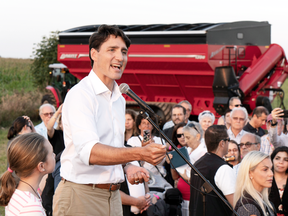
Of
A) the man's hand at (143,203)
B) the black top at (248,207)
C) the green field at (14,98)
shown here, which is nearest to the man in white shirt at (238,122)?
the man's hand at (143,203)

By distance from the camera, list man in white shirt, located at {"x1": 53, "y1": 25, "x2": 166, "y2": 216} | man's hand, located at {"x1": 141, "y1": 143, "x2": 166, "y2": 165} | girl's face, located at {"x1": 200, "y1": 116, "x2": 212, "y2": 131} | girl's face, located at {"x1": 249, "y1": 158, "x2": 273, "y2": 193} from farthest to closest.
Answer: girl's face, located at {"x1": 200, "y1": 116, "x2": 212, "y2": 131} → girl's face, located at {"x1": 249, "y1": 158, "x2": 273, "y2": 193} → man in white shirt, located at {"x1": 53, "y1": 25, "x2": 166, "y2": 216} → man's hand, located at {"x1": 141, "y1": 143, "x2": 166, "y2": 165}

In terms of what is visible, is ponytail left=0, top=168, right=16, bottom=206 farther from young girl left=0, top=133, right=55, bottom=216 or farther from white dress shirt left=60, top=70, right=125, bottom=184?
white dress shirt left=60, top=70, right=125, bottom=184

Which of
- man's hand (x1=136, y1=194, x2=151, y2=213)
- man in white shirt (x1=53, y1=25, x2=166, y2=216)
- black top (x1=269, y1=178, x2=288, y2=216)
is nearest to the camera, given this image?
man in white shirt (x1=53, y1=25, x2=166, y2=216)

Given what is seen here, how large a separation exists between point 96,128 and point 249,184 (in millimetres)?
1993

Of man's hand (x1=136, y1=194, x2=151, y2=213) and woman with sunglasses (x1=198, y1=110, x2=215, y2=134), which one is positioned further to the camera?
woman with sunglasses (x1=198, y1=110, x2=215, y2=134)

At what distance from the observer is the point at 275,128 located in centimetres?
677

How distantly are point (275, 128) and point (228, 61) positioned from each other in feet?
19.4

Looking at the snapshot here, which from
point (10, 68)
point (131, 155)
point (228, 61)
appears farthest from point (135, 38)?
point (10, 68)

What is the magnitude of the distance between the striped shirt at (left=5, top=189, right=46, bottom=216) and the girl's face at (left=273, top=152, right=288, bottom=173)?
3.64 metres

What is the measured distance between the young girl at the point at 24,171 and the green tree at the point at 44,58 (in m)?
24.7

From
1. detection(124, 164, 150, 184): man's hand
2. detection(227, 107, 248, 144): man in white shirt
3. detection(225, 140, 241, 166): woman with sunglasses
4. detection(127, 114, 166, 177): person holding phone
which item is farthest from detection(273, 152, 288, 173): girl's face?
detection(124, 164, 150, 184): man's hand

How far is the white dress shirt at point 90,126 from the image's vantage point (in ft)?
8.32

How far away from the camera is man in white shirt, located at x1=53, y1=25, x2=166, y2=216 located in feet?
8.72

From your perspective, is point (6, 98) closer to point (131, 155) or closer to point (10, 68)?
point (10, 68)
